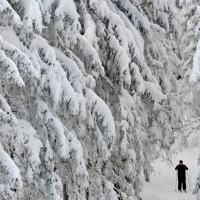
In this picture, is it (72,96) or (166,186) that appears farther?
(166,186)

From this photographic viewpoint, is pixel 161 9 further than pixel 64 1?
Yes

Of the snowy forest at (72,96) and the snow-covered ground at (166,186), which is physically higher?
the snow-covered ground at (166,186)

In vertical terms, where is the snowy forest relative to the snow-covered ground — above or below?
below

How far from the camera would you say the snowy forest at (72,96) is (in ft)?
27.9

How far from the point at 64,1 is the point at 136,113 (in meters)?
4.37

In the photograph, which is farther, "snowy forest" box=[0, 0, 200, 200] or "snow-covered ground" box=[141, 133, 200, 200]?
"snow-covered ground" box=[141, 133, 200, 200]

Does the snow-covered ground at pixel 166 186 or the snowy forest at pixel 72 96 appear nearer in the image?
the snowy forest at pixel 72 96

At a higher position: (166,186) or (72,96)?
(166,186)

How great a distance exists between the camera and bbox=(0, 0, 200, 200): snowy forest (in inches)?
335

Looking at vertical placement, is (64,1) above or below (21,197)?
above

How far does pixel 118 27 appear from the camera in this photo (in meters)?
11.1

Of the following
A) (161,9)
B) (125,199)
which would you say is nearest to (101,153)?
(125,199)

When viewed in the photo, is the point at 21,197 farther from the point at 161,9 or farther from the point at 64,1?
the point at 161,9

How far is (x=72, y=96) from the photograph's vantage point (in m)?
9.23
